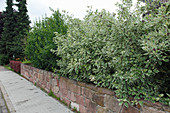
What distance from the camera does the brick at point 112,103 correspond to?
2561 millimetres

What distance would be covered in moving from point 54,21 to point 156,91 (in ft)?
15.5

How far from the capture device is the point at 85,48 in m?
3.25

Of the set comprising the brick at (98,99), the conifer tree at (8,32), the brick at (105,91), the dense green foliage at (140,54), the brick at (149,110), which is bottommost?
the brick at (98,99)

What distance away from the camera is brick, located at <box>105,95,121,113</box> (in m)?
2.56

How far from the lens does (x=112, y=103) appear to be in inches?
104

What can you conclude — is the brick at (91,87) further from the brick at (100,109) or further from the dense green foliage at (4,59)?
the dense green foliage at (4,59)

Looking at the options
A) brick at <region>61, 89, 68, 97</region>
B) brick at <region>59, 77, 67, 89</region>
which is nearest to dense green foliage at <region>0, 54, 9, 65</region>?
brick at <region>59, 77, 67, 89</region>

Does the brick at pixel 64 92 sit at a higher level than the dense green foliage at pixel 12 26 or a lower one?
lower

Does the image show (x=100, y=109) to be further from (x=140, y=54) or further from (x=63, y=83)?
(x=63, y=83)

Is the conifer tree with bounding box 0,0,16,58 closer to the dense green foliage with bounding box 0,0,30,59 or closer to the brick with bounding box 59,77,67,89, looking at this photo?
the dense green foliage with bounding box 0,0,30,59

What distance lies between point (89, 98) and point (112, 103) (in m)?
0.73

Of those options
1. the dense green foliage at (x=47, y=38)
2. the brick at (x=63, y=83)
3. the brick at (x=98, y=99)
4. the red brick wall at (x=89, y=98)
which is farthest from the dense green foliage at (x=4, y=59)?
the brick at (x=98, y=99)

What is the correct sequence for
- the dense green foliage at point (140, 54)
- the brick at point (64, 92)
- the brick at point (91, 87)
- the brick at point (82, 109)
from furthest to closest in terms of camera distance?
the brick at point (64, 92)
the brick at point (82, 109)
the brick at point (91, 87)
the dense green foliage at point (140, 54)

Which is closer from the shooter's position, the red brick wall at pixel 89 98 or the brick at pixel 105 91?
the red brick wall at pixel 89 98
